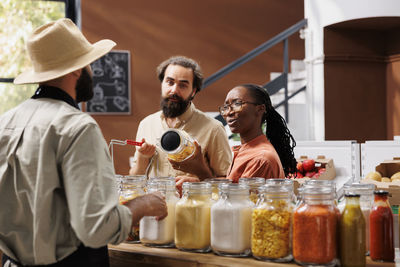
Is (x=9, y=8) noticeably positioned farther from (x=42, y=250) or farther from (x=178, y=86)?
(x=42, y=250)

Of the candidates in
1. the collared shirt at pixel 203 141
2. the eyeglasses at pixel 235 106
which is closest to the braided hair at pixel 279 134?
the eyeglasses at pixel 235 106

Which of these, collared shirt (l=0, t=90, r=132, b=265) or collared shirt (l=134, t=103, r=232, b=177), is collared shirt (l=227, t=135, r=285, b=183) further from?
collared shirt (l=0, t=90, r=132, b=265)

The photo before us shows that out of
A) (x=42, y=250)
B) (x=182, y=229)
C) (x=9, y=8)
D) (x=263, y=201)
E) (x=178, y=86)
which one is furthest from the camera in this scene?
(x=9, y=8)

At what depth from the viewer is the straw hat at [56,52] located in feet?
3.90

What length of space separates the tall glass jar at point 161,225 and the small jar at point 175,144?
35 centimetres

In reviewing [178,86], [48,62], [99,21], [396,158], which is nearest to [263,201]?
[48,62]

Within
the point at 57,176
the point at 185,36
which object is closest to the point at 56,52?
the point at 57,176

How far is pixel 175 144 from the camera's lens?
1.76 meters

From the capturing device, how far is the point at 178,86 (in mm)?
A: 2412

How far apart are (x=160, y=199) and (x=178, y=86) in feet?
3.97

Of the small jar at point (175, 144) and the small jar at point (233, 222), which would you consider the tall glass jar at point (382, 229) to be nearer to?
the small jar at point (233, 222)

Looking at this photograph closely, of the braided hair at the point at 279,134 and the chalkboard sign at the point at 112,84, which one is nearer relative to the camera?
the braided hair at the point at 279,134

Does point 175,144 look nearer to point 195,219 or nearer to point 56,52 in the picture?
point 195,219

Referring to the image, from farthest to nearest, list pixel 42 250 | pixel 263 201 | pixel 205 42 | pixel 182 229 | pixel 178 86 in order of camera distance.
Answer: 1. pixel 205 42
2. pixel 178 86
3. pixel 182 229
4. pixel 263 201
5. pixel 42 250
